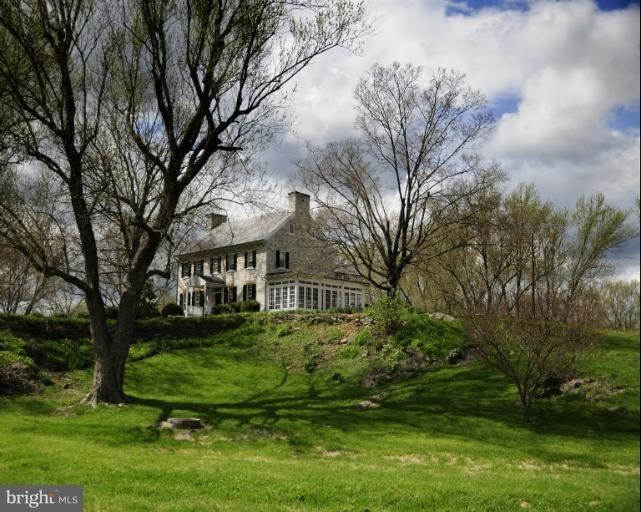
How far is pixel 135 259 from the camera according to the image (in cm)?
1639

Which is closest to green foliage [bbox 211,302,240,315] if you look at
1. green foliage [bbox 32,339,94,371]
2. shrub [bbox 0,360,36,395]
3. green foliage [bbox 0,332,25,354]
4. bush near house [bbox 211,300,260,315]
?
bush near house [bbox 211,300,260,315]

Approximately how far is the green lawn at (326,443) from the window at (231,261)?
2120 cm

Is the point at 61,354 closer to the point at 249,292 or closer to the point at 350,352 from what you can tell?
the point at 350,352

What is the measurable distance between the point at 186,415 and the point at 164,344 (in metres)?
9.59

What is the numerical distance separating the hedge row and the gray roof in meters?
12.9

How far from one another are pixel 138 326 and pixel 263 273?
1560 cm

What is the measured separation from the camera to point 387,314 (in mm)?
22422

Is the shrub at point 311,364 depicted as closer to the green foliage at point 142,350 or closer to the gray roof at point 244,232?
the green foliage at point 142,350

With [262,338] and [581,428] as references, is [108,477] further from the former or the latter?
[262,338]

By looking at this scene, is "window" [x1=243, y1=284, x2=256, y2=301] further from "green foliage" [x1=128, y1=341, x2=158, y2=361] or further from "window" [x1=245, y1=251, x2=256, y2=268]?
"green foliage" [x1=128, y1=341, x2=158, y2=361]

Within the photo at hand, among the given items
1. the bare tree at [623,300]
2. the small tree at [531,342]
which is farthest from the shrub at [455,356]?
the bare tree at [623,300]

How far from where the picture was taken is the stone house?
37.9 meters

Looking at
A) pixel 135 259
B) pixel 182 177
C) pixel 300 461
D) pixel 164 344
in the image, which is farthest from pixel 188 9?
pixel 164 344

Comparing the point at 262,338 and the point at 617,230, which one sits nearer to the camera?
the point at 262,338
